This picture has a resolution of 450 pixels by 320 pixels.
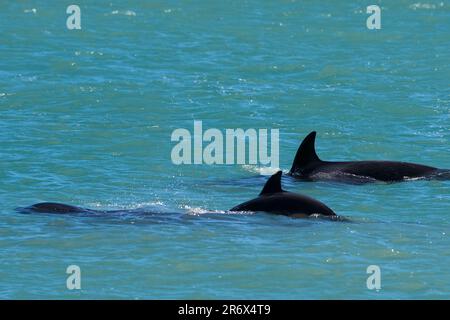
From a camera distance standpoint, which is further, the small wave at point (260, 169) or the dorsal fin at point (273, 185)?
the small wave at point (260, 169)

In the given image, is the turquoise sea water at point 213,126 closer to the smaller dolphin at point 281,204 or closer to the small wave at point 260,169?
the small wave at point 260,169

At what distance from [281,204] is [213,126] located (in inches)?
336

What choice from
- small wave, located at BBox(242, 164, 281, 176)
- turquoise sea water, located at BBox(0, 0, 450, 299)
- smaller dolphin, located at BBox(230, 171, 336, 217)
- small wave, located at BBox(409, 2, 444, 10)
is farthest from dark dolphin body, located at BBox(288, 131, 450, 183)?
small wave, located at BBox(409, 2, 444, 10)

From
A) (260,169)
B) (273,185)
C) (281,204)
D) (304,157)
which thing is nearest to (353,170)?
(304,157)

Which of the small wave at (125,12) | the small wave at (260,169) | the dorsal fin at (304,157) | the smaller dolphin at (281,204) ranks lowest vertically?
the smaller dolphin at (281,204)

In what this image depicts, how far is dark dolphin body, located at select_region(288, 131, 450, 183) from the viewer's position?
71.5 ft

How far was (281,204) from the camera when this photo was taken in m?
18.1

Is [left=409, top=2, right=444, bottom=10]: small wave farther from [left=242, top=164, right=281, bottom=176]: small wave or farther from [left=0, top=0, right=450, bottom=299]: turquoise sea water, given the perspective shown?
[left=242, top=164, right=281, bottom=176]: small wave

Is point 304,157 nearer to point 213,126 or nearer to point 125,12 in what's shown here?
point 213,126

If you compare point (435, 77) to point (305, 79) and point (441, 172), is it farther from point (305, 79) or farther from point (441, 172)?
point (441, 172)

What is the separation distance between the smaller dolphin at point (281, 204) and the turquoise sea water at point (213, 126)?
9.5 inches

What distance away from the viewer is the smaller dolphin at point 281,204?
59.4 feet

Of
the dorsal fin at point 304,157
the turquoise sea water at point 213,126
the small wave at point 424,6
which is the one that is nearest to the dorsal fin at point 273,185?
the turquoise sea water at point 213,126

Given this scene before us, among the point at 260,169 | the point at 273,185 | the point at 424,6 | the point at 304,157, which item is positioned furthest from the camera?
the point at 424,6
